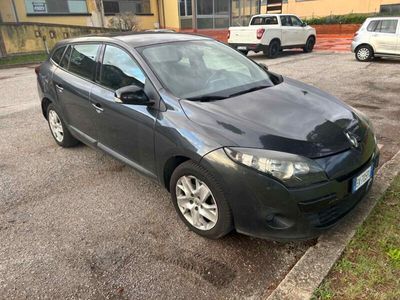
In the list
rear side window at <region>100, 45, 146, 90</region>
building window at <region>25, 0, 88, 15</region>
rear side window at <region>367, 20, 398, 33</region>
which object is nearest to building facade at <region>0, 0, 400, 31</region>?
building window at <region>25, 0, 88, 15</region>

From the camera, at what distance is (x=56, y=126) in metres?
4.86

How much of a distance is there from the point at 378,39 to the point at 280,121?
11271mm

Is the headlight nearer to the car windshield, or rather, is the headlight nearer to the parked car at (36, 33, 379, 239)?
the parked car at (36, 33, 379, 239)

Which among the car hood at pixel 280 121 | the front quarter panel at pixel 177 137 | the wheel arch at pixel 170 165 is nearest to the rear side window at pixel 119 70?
the front quarter panel at pixel 177 137

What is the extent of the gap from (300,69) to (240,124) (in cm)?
939

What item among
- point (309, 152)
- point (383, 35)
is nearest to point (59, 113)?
point (309, 152)

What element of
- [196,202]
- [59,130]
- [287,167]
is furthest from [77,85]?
[287,167]

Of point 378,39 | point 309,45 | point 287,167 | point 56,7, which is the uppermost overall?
point 56,7

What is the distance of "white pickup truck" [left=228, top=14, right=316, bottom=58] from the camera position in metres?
13.6

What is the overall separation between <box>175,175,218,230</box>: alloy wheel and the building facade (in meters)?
22.9

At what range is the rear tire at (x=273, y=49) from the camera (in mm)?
13914

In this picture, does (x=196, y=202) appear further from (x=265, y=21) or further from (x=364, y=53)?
(x=265, y=21)

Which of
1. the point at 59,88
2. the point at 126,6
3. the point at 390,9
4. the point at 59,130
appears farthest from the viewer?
the point at 126,6

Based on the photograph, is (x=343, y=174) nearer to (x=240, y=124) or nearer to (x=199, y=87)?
(x=240, y=124)
